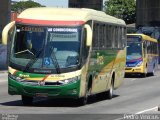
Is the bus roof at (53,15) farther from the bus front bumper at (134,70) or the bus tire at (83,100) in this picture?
the bus front bumper at (134,70)

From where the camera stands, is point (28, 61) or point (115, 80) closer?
point (28, 61)

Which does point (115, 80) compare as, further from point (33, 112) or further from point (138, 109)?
point (33, 112)

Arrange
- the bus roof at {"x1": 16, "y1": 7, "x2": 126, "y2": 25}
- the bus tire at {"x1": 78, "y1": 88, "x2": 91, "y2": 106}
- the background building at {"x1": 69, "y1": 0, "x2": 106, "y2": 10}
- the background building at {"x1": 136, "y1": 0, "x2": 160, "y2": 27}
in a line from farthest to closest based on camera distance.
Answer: the background building at {"x1": 136, "y1": 0, "x2": 160, "y2": 27} → the background building at {"x1": 69, "y1": 0, "x2": 106, "y2": 10} → the bus tire at {"x1": 78, "y1": 88, "x2": 91, "y2": 106} → the bus roof at {"x1": 16, "y1": 7, "x2": 126, "y2": 25}

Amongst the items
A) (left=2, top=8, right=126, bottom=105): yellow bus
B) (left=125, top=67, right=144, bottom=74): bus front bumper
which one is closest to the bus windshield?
(left=2, top=8, right=126, bottom=105): yellow bus

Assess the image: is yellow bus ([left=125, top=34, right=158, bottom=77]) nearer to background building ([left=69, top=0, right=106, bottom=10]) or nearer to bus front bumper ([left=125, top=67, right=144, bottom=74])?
bus front bumper ([left=125, top=67, right=144, bottom=74])

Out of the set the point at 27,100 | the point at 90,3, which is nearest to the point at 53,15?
the point at 27,100

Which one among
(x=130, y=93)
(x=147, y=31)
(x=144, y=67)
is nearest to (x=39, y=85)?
(x=130, y=93)

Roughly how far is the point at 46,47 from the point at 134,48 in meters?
22.2

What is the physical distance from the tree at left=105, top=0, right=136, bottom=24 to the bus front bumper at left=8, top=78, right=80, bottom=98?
96581 mm

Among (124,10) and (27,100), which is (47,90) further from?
(124,10)

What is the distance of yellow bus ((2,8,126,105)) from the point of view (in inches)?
719

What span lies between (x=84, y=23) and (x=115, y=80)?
5043 millimetres

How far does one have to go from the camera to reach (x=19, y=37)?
18766 mm

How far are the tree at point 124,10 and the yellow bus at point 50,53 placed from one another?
95662 millimetres
